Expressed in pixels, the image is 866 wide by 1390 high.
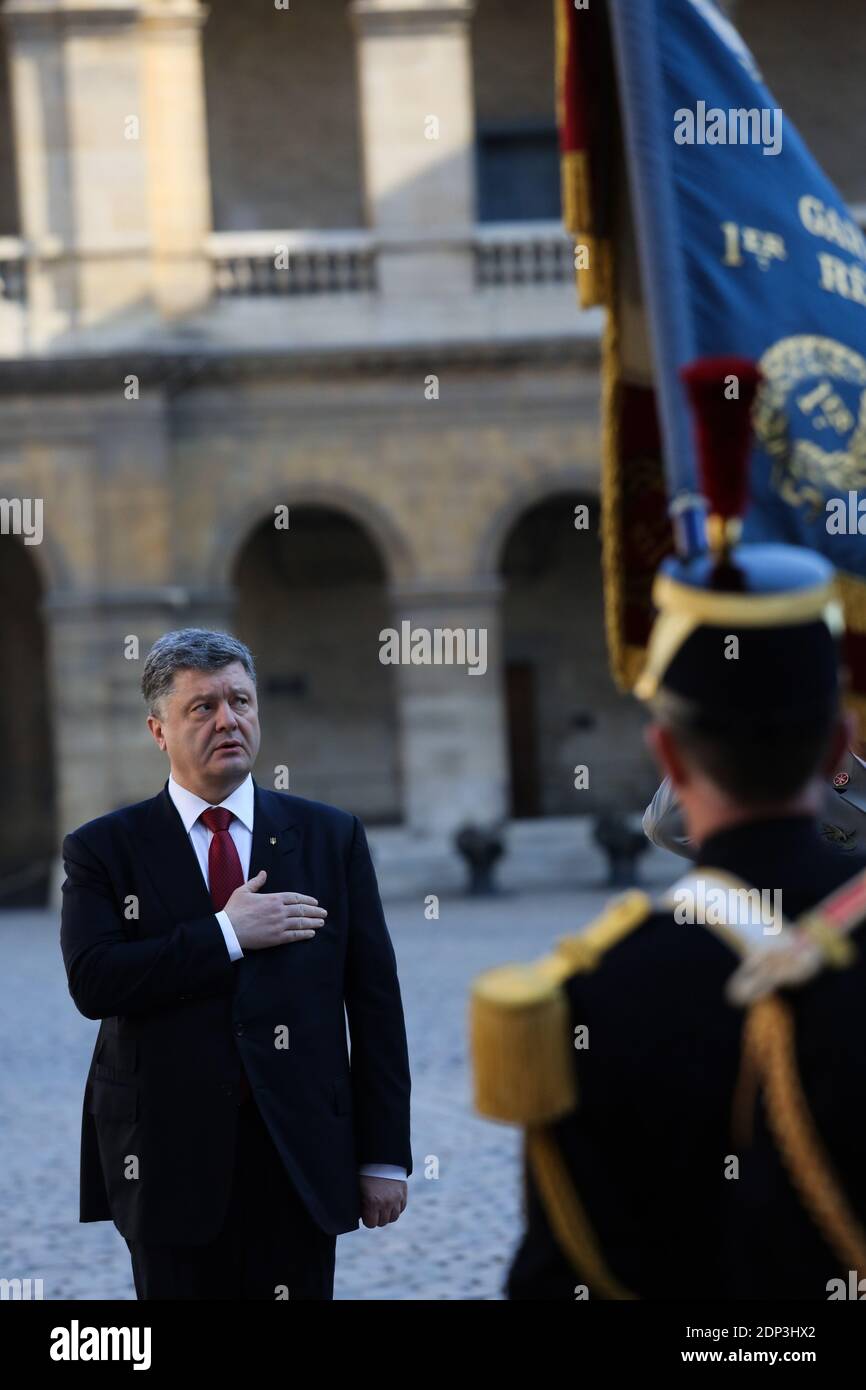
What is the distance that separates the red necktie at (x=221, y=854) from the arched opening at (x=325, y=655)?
68.7 ft

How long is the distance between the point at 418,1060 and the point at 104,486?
468 inches

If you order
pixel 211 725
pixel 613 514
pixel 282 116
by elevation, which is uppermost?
pixel 282 116

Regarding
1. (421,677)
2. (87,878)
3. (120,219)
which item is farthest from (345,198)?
(87,878)

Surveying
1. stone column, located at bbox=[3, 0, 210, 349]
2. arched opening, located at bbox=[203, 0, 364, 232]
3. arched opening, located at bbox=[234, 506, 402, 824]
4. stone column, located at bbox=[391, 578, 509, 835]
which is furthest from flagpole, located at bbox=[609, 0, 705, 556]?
arched opening, located at bbox=[203, 0, 364, 232]

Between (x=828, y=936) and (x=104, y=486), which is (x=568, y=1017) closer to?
(x=828, y=936)

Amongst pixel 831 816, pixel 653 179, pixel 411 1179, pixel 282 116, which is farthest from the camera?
pixel 282 116

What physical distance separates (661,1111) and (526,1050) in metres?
0.15

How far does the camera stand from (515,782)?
2556 cm

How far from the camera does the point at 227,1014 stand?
12.8 feet

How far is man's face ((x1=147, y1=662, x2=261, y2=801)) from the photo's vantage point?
398 centimetres

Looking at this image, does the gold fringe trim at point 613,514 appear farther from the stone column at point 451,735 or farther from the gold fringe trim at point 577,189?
the stone column at point 451,735

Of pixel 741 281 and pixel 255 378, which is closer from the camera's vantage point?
pixel 741 281

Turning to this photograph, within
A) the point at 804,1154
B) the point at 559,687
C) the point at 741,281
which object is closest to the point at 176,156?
the point at 559,687

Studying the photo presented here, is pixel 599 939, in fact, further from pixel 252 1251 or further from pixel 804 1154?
pixel 252 1251
